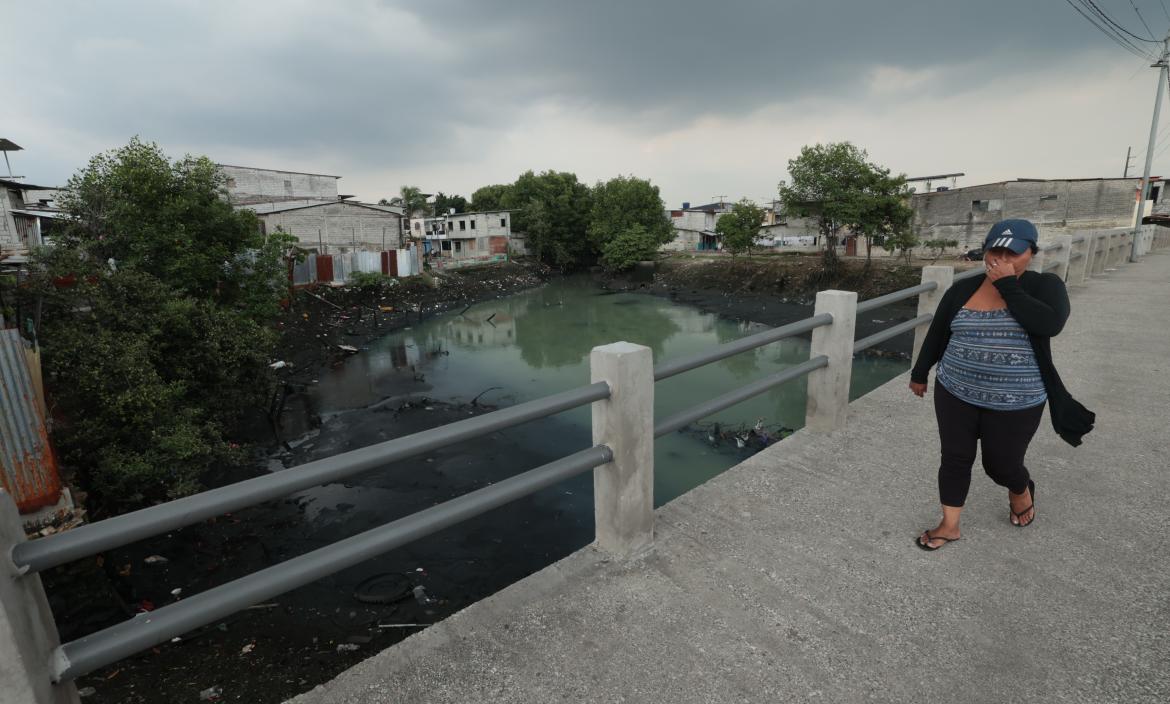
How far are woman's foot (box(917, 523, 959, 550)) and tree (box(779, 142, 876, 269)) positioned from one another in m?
34.5

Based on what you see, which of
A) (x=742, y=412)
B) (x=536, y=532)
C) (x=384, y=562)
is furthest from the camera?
(x=742, y=412)

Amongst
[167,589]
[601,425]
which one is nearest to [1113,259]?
[601,425]

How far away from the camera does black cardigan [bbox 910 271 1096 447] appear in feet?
8.04

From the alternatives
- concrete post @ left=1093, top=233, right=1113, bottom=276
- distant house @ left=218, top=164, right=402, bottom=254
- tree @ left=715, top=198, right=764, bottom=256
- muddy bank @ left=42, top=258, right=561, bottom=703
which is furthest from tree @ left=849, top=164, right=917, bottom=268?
distant house @ left=218, top=164, right=402, bottom=254

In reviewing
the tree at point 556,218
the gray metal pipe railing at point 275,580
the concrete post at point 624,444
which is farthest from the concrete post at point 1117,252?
the tree at point 556,218

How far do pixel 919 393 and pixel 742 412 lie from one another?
13525 millimetres

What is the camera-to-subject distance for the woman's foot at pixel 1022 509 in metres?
2.93

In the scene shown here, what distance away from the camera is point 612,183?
5725 cm

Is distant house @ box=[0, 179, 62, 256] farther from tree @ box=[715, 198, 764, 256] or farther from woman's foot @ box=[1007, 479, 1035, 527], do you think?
tree @ box=[715, 198, 764, 256]

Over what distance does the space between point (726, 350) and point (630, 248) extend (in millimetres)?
48982

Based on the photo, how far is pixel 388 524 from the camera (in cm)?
197

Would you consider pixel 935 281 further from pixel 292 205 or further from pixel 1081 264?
pixel 292 205

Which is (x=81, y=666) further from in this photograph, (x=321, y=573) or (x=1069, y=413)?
(x=1069, y=413)

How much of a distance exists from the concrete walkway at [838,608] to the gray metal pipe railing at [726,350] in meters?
0.85
